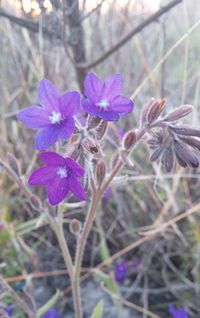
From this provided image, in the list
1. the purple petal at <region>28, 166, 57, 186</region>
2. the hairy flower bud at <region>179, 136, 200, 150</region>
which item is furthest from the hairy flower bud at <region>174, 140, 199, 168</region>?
the purple petal at <region>28, 166, 57, 186</region>

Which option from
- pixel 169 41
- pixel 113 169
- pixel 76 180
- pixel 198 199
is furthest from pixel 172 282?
pixel 169 41

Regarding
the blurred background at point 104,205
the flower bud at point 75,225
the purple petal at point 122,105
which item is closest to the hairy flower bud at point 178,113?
the purple petal at point 122,105

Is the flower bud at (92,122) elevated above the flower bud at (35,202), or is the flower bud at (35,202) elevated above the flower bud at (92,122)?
the flower bud at (92,122)

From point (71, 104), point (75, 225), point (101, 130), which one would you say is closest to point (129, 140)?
point (101, 130)

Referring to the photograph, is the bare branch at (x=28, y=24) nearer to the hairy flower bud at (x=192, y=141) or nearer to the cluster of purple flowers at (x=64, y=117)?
the cluster of purple flowers at (x=64, y=117)

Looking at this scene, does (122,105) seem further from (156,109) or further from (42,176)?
(42,176)

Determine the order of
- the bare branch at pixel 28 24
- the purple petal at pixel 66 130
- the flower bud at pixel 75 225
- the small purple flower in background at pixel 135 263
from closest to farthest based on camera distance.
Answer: the purple petal at pixel 66 130, the flower bud at pixel 75 225, the bare branch at pixel 28 24, the small purple flower in background at pixel 135 263

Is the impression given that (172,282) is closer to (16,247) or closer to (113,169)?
(16,247)

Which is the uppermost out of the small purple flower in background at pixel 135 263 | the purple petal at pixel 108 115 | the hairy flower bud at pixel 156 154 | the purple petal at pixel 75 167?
the purple petal at pixel 108 115
